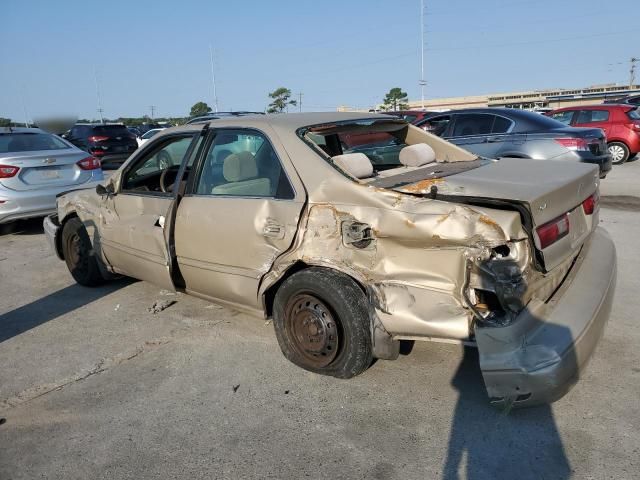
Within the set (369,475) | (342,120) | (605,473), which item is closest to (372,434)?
(369,475)

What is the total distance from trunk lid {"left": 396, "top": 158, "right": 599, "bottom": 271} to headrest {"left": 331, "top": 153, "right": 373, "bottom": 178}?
17.5 inches

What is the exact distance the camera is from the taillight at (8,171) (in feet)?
23.2

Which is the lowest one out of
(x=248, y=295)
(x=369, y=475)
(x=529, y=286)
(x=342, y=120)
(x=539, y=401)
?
(x=369, y=475)

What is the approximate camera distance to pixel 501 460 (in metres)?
2.46

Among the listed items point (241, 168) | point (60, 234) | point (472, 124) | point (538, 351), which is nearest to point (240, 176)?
point (241, 168)

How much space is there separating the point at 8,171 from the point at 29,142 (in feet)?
3.13

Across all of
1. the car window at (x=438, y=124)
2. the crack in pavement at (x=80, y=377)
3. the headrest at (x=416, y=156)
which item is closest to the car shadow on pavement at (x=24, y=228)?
the crack in pavement at (x=80, y=377)

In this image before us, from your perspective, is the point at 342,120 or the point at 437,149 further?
the point at 437,149

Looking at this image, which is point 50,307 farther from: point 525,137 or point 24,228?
point 525,137

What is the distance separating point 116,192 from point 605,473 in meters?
4.15

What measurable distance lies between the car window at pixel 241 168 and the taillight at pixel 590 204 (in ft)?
6.48

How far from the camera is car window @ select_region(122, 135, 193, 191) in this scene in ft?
14.2

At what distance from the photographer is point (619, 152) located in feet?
43.5

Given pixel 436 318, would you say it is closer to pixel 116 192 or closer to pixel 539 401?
pixel 539 401
